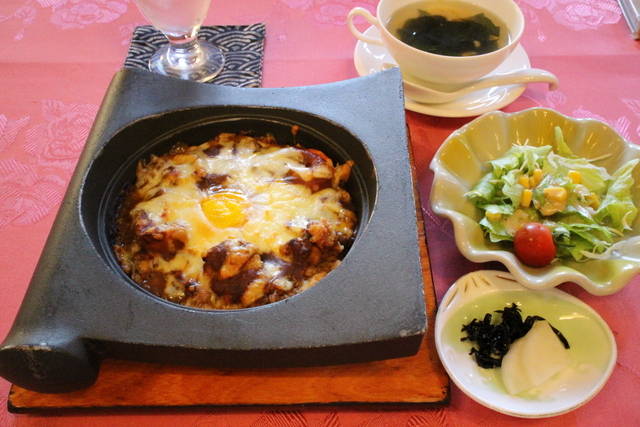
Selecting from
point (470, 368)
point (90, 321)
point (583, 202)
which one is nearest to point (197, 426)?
point (90, 321)

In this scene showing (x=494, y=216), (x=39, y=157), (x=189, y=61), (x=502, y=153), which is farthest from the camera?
(x=189, y=61)

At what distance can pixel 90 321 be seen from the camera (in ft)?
3.68

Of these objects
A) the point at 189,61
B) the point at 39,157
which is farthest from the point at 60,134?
the point at 189,61

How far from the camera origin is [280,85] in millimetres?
2109

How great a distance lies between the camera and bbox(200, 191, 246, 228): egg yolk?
1381mm

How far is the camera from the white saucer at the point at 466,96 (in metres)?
1.90

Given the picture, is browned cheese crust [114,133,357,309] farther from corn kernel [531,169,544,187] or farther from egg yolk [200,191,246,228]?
corn kernel [531,169,544,187]

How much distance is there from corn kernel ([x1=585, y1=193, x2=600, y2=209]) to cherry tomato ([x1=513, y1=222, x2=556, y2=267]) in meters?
0.27

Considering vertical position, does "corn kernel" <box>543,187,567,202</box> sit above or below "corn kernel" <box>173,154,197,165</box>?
below

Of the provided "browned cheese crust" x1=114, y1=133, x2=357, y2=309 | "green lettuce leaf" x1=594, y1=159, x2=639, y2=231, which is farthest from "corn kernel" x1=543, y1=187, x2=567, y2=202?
"browned cheese crust" x1=114, y1=133, x2=357, y2=309

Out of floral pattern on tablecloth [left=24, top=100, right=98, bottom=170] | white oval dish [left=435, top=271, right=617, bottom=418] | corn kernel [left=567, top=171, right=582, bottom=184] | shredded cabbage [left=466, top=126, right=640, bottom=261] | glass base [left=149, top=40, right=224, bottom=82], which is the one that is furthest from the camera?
glass base [left=149, top=40, right=224, bottom=82]

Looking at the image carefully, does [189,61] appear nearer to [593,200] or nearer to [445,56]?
[445,56]

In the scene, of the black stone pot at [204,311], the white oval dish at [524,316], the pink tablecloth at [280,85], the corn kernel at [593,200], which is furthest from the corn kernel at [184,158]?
the corn kernel at [593,200]

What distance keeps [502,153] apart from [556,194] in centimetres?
27
